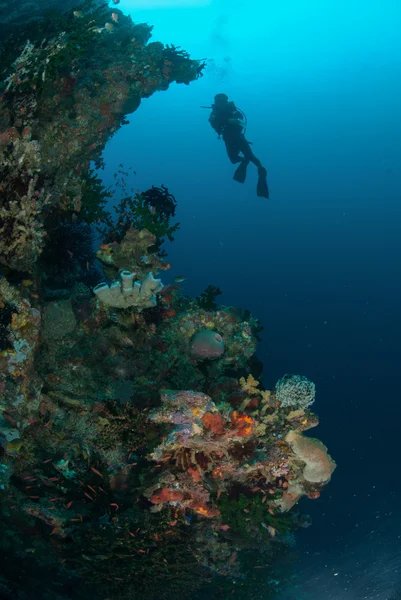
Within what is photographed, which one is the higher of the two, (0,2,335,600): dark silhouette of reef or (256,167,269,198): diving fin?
(256,167,269,198): diving fin

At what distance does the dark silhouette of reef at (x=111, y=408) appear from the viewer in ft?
16.7

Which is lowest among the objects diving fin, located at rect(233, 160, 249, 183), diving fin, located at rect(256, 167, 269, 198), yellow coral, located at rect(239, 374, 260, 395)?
yellow coral, located at rect(239, 374, 260, 395)

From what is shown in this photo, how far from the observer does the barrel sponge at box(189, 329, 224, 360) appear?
6.85 m

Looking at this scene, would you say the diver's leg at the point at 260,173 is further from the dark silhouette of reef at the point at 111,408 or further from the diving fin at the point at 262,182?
the dark silhouette of reef at the point at 111,408

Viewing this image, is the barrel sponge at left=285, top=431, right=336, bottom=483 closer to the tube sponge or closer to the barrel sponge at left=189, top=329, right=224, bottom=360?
the barrel sponge at left=189, top=329, right=224, bottom=360

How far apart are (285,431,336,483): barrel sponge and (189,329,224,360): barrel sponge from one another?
6.72 ft

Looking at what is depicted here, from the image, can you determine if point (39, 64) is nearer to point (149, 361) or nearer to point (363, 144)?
point (149, 361)

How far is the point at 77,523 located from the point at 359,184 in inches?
4139

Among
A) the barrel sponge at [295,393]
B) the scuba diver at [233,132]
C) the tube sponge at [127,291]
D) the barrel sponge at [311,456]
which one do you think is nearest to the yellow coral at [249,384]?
the barrel sponge at [295,393]

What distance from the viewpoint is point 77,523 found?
17.4 ft

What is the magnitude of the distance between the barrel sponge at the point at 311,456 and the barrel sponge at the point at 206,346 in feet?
6.72

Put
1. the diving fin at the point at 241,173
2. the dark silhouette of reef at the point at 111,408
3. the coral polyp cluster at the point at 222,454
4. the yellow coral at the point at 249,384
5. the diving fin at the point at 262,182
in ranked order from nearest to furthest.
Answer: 1. the coral polyp cluster at the point at 222,454
2. the dark silhouette of reef at the point at 111,408
3. the yellow coral at the point at 249,384
4. the diving fin at the point at 262,182
5. the diving fin at the point at 241,173

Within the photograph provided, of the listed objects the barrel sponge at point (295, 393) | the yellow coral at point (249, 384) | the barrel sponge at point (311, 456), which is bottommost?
the barrel sponge at point (311, 456)

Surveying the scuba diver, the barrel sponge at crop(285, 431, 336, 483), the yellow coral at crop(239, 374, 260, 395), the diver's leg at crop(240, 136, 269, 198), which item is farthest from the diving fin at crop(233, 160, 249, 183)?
the barrel sponge at crop(285, 431, 336, 483)
